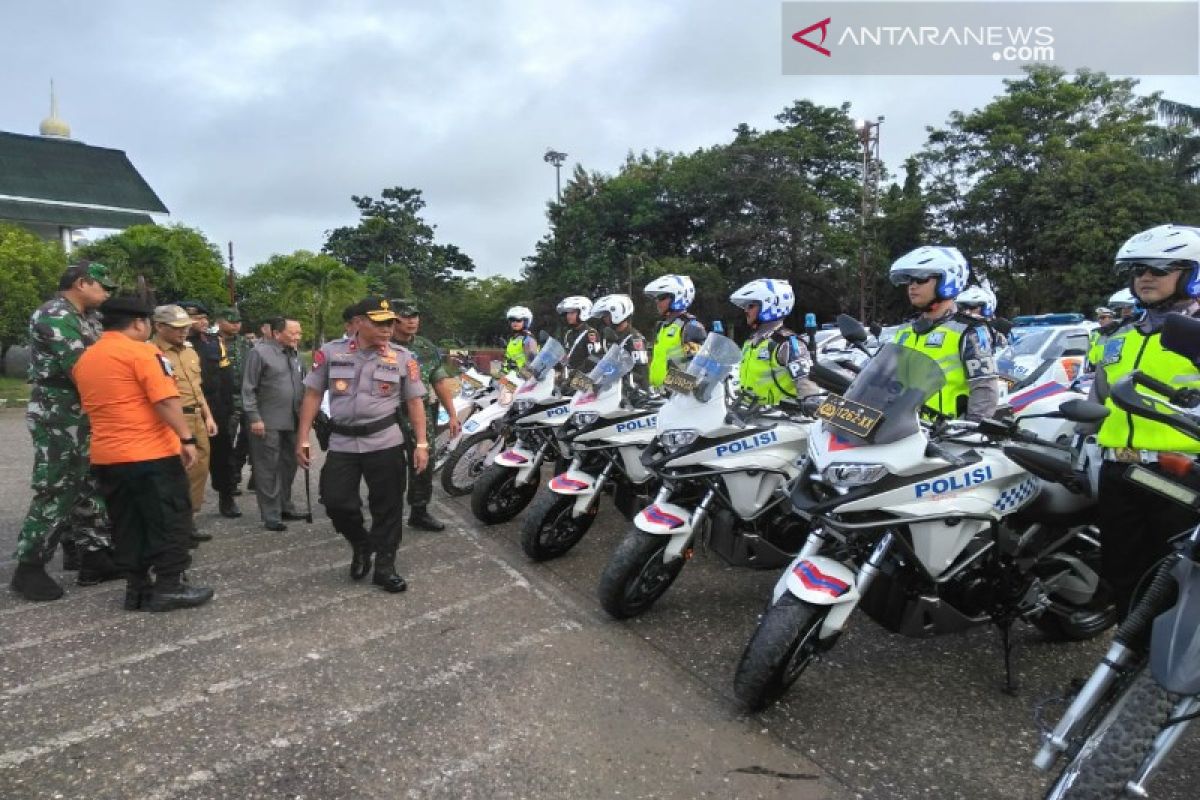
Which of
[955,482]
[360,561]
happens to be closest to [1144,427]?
[955,482]

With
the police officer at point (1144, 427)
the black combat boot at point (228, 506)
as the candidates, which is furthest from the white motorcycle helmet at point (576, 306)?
the police officer at point (1144, 427)

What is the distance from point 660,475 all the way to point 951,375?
5.25 ft

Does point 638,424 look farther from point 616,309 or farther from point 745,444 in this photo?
point 616,309

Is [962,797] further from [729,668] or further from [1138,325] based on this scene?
[1138,325]

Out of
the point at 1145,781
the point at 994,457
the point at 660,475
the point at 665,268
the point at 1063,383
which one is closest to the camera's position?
the point at 1145,781

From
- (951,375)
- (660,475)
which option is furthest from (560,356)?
(951,375)

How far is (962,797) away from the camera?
251cm

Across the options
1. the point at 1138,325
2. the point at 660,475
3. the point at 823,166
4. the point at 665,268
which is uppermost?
the point at 823,166

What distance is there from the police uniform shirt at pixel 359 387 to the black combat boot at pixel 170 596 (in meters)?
1.04

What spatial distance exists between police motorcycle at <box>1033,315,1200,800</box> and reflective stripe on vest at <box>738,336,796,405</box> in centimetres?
255

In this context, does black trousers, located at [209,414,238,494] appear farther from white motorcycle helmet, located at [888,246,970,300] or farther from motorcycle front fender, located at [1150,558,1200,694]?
motorcycle front fender, located at [1150,558,1200,694]

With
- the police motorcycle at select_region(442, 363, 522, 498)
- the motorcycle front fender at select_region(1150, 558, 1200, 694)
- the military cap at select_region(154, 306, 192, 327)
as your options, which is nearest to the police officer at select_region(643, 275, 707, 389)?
the police motorcycle at select_region(442, 363, 522, 498)

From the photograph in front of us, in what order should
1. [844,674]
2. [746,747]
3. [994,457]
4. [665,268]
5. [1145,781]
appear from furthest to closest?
[665,268], [844,674], [994,457], [746,747], [1145,781]

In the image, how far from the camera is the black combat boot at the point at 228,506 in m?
6.24
